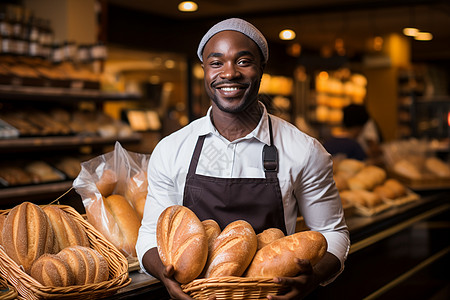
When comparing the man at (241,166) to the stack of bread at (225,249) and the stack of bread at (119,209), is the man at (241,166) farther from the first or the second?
the stack of bread at (119,209)

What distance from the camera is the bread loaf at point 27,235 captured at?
157cm

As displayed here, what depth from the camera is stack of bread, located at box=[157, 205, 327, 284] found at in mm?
1402

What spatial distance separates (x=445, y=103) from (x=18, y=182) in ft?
19.1

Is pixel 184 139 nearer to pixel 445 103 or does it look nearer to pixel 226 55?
pixel 226 55

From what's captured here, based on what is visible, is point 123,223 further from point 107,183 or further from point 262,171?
point 262,171

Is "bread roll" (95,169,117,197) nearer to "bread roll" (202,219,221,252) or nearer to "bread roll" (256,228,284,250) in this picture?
"bread roll" (202,219,221,252)

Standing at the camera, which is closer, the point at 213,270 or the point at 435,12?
the point at 213,270

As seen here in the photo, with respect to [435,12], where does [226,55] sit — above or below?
below

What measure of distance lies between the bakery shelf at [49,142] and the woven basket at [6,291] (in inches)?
118

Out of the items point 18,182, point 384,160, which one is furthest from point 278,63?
point 18,182

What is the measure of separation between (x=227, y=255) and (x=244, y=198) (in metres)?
0.25

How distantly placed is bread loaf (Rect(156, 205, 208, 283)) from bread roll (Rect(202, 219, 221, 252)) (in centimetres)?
5

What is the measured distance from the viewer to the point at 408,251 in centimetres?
342

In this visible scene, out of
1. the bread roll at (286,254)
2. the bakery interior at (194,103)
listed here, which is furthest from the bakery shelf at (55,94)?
the bread roll at (286,254)
